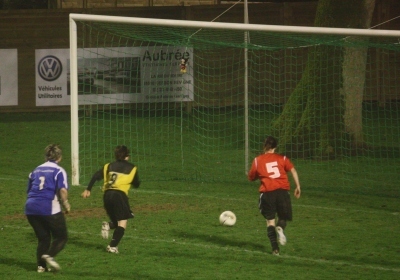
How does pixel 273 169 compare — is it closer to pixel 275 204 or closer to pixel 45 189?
pixel 275 204

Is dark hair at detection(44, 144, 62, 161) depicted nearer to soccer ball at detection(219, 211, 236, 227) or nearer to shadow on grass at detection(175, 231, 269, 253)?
shadow on grass at detection(175, 231, 269, 253)

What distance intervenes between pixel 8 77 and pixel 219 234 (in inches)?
612

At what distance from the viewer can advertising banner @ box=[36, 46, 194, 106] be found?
80.2 ft

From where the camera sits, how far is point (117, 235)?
10094 millimetres

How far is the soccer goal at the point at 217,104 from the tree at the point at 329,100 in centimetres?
3

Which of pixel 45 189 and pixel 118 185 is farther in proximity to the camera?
pixel 118 185

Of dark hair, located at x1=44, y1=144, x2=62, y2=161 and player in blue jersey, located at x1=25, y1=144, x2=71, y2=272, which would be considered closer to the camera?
player in blue jersey, located at x1=25, y1=144, x2=71, y2=272

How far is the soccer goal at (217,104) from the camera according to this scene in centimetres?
1661

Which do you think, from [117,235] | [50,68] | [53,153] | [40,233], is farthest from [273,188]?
[50,68]

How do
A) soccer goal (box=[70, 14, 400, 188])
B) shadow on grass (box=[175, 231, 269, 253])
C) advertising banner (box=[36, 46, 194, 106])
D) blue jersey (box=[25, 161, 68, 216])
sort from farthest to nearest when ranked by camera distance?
advertising banner (box=[36, 46, 194, 106]), soccer goal (box=[70, 14, 400, 188]), shadow on grass (box=[175, 231, 269, 253]), blue jersey (box=[25, 161, 68, 216])

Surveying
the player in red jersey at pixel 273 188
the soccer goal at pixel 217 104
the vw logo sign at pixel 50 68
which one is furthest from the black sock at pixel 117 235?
the vw logo sign at pixel 50 68

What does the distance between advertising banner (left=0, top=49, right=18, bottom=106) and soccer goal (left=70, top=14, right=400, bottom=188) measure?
7.22 ft

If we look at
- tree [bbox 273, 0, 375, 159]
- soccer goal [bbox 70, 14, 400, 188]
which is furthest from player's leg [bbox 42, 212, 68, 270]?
tree [bbox 273, 0, 375, 159]

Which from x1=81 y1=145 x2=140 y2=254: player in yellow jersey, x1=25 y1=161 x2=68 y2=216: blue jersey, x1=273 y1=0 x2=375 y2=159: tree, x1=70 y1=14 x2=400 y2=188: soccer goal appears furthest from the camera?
x1=273 y1=0 x2=375 y2=159: tree
